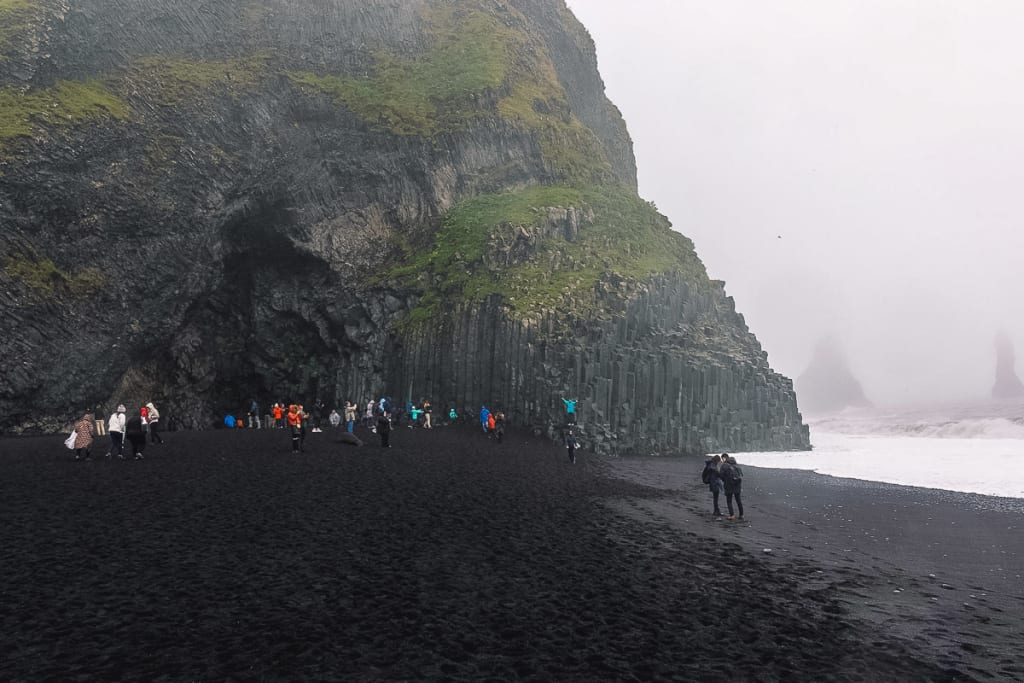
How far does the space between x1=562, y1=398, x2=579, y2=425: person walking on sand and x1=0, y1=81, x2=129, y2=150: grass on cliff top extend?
4081 cm

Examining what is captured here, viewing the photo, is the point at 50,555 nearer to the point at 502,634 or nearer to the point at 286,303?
the point at 502,634

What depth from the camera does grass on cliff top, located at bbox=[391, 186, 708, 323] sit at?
4903cm

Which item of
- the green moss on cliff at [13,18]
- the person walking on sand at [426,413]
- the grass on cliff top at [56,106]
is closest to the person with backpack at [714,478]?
the person walking on sand at [426,413]

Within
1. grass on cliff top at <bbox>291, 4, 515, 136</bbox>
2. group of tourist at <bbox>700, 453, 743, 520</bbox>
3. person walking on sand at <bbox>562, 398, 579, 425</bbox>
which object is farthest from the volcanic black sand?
grass on cliff top at <bbox>291, 4, 515, 136</bbox>

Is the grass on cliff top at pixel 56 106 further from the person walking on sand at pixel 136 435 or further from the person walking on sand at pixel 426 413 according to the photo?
the person walking on sand at pixel 426 413

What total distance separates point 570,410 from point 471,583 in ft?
93.7

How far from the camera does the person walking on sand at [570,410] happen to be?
4053 cm

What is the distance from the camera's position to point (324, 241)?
2216 inches

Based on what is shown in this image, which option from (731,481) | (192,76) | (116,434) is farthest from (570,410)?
(192,76)

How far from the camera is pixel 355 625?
9.95 meters

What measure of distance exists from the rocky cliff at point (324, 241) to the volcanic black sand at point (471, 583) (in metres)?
23.4

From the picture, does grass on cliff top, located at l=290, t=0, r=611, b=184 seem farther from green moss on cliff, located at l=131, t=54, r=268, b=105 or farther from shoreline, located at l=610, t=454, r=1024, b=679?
shoreline, located at l=610, t=454, r=1024, b=679

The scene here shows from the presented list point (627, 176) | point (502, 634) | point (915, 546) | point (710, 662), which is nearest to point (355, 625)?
point (502, 634)

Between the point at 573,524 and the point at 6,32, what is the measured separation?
56623 millimetres
